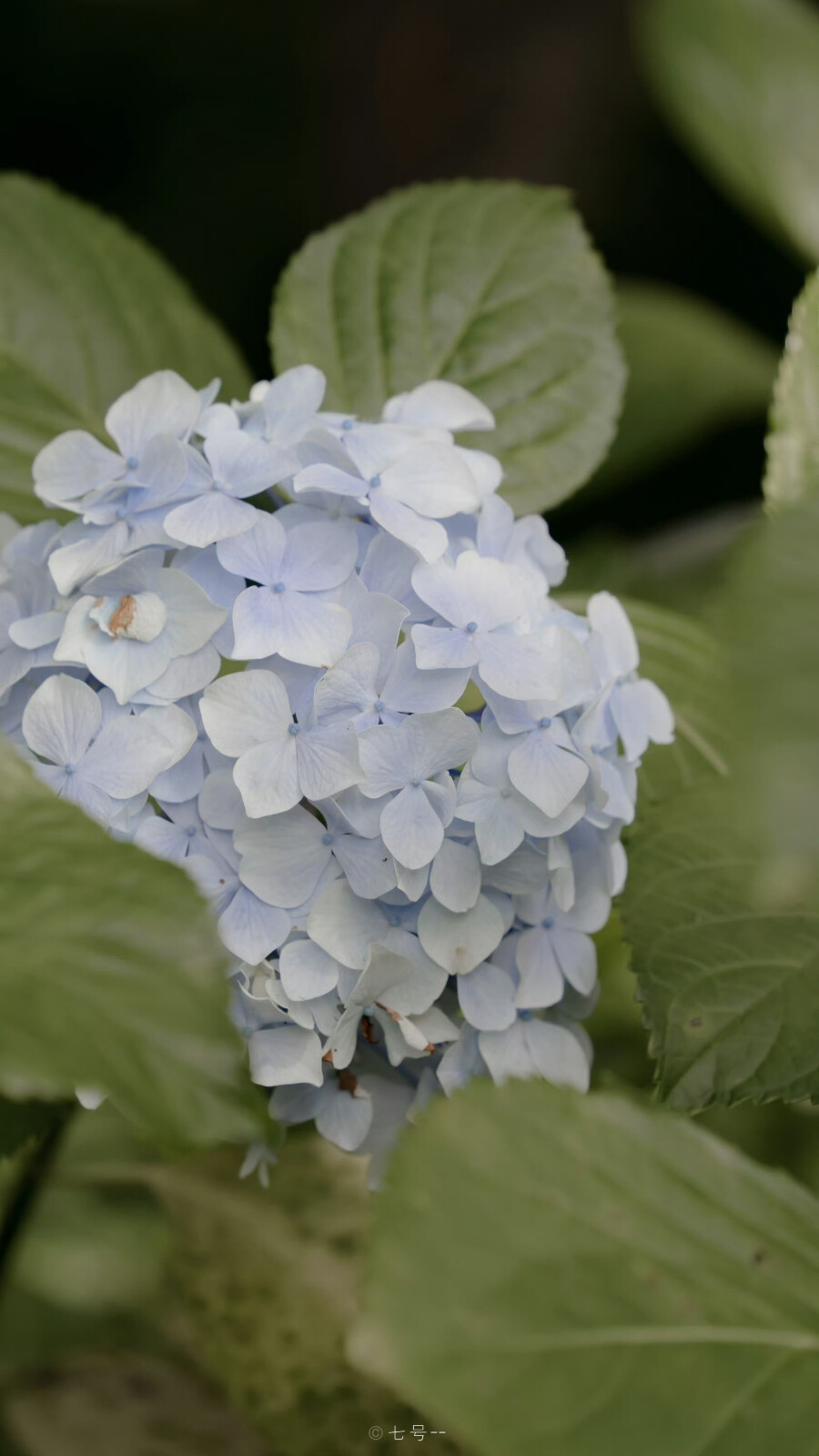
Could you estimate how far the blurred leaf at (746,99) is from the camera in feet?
3.60

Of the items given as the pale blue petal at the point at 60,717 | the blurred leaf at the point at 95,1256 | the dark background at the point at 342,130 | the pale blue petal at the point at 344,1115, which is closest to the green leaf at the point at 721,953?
the pale blue petal at the point at 344,1115

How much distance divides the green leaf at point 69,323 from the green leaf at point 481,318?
0.07 m

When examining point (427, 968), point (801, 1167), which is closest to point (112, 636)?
point (427, 968)

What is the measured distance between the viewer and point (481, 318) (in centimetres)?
62

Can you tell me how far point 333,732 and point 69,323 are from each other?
0.32m

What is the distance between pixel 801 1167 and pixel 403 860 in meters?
0.58

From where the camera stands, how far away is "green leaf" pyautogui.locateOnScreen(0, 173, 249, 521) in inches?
23.2

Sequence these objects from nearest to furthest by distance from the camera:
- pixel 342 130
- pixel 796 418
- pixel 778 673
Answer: pixel 778 673 → pixel 796 418 → pixel 342 130

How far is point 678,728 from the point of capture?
0.58m

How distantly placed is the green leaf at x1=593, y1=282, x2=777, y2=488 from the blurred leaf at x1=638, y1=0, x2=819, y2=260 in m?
0.14

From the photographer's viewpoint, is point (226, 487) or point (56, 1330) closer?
point (226, 487)

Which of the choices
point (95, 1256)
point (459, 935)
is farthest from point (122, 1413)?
point (459, 935)

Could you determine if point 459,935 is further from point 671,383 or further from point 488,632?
point 671,383

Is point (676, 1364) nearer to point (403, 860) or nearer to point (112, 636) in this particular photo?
point (403, 860)
